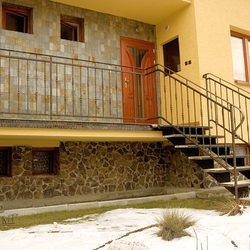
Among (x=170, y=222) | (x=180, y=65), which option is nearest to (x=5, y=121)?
(x=170, y=222)

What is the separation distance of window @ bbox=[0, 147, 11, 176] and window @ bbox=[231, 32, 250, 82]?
18.6ft

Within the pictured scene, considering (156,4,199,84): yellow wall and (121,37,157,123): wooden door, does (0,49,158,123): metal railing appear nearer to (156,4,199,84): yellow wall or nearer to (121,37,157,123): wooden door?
(121,37,157,123): wooden door

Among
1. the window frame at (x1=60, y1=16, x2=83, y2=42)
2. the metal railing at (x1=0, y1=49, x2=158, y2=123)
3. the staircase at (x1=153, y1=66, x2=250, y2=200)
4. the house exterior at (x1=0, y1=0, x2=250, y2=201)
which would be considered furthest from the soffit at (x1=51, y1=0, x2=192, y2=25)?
the staircase at (x1=153, y1=66, x2=250, y2=200)

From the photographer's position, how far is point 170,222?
3.72m

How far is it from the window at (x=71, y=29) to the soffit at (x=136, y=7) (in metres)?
0.36

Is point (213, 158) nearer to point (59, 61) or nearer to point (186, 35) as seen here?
point (186, 35)

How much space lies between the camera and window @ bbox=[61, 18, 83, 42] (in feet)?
24.8

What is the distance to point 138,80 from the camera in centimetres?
840

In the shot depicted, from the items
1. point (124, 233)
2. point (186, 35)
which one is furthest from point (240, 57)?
point (124, 233)

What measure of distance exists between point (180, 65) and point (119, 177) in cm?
302

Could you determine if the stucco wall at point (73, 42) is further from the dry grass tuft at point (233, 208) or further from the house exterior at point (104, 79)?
the dry grass tuft at point (233, 208)

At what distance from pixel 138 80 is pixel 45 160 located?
302cm

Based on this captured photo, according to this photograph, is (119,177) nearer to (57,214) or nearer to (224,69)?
(57,214)

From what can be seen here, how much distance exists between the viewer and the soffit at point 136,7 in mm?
7562
